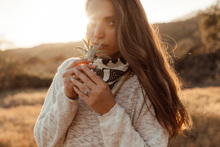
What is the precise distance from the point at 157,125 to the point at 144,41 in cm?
82

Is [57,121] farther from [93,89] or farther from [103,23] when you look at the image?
[103,23]

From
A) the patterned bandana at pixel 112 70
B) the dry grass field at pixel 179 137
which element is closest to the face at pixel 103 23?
the patterned bandana at pixel 112 70

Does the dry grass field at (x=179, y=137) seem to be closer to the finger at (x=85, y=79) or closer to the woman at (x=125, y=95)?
the woman at (x=125, y=95)

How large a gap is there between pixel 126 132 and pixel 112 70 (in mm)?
575

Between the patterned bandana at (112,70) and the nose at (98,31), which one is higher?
the nose at (98,31)

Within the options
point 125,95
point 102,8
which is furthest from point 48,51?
point 125,95

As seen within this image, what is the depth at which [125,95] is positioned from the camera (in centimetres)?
163

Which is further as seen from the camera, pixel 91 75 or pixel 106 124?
pixel 106 124

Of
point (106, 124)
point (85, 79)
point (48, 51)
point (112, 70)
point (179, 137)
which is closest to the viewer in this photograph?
point (85, 79)

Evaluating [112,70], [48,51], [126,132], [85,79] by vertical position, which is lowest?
[48,51]

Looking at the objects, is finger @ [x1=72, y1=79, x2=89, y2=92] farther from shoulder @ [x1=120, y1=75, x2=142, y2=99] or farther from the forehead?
the forehead

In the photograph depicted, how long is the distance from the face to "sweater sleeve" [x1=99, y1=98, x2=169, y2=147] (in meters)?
0.59

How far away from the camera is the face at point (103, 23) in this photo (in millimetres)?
1543

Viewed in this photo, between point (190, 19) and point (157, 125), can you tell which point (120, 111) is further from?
point (190, 19)
